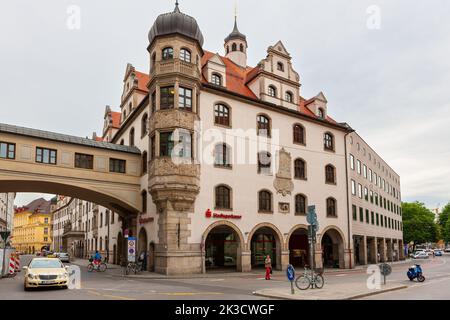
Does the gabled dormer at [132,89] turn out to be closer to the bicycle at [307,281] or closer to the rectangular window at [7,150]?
the rectangular window at [7,150]

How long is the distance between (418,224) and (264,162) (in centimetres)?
7436

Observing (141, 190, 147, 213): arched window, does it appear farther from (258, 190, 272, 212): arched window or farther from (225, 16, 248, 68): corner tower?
(225, 16, 248, 68): corner tower

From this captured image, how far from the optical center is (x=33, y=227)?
13462 centimetres

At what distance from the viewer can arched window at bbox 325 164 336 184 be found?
1629 inches

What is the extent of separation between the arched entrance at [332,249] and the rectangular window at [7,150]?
28480 millimetres

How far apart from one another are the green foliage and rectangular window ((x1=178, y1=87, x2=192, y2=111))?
3173 inches

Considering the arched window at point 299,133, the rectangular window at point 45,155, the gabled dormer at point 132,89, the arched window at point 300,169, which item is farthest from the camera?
the gabled dormer at point 132,89

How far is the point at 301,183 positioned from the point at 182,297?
23831 mm

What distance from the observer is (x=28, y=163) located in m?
29.8

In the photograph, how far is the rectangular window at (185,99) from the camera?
3125 cm

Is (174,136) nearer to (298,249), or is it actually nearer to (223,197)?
(223,197)

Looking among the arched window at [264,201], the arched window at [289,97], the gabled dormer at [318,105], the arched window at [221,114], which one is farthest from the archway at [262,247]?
the gabled dormer at [318,105]

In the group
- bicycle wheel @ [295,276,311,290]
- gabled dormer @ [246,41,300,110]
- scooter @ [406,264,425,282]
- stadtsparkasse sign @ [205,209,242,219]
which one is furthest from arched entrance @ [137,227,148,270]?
scooter @ [406,264,425,282]
